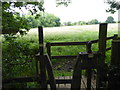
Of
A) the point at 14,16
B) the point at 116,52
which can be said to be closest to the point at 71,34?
the point at 14,16

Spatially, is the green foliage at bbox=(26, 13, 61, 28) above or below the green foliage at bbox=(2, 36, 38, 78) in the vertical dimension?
above

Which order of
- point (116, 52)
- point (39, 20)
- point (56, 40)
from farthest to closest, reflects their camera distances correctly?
point (56, 40) < point (39, 20) < point (116, 52)

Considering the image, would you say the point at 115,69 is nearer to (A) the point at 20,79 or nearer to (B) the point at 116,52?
(B) the point at 116,52

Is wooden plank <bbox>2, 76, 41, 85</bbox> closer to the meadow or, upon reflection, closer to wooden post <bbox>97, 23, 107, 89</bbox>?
the meadow

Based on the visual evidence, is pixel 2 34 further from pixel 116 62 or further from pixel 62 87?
pixel 116 62

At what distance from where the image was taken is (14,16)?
2.39 meters

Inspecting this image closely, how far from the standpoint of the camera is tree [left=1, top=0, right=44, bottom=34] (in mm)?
2172

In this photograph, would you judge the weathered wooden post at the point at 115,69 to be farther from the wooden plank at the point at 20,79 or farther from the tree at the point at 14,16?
the tree at the point at 14,16

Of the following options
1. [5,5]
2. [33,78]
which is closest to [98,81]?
[33,78]

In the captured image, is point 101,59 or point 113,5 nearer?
point 101,59

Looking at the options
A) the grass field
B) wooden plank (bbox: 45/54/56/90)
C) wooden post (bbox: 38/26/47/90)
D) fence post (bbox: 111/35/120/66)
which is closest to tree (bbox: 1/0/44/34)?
wooden post (bbox: 38/26/47/90)

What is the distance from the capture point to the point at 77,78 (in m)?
1.89

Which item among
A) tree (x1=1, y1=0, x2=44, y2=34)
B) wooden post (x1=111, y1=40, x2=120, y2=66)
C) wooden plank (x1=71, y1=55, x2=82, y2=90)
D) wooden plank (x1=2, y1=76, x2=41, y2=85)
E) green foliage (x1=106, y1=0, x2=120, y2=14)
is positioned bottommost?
wooden plank (x1=2, y1=76, x2=41, y2=85)

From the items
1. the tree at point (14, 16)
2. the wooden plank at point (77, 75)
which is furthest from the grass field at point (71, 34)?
the wooden plank at point (77, 75)
